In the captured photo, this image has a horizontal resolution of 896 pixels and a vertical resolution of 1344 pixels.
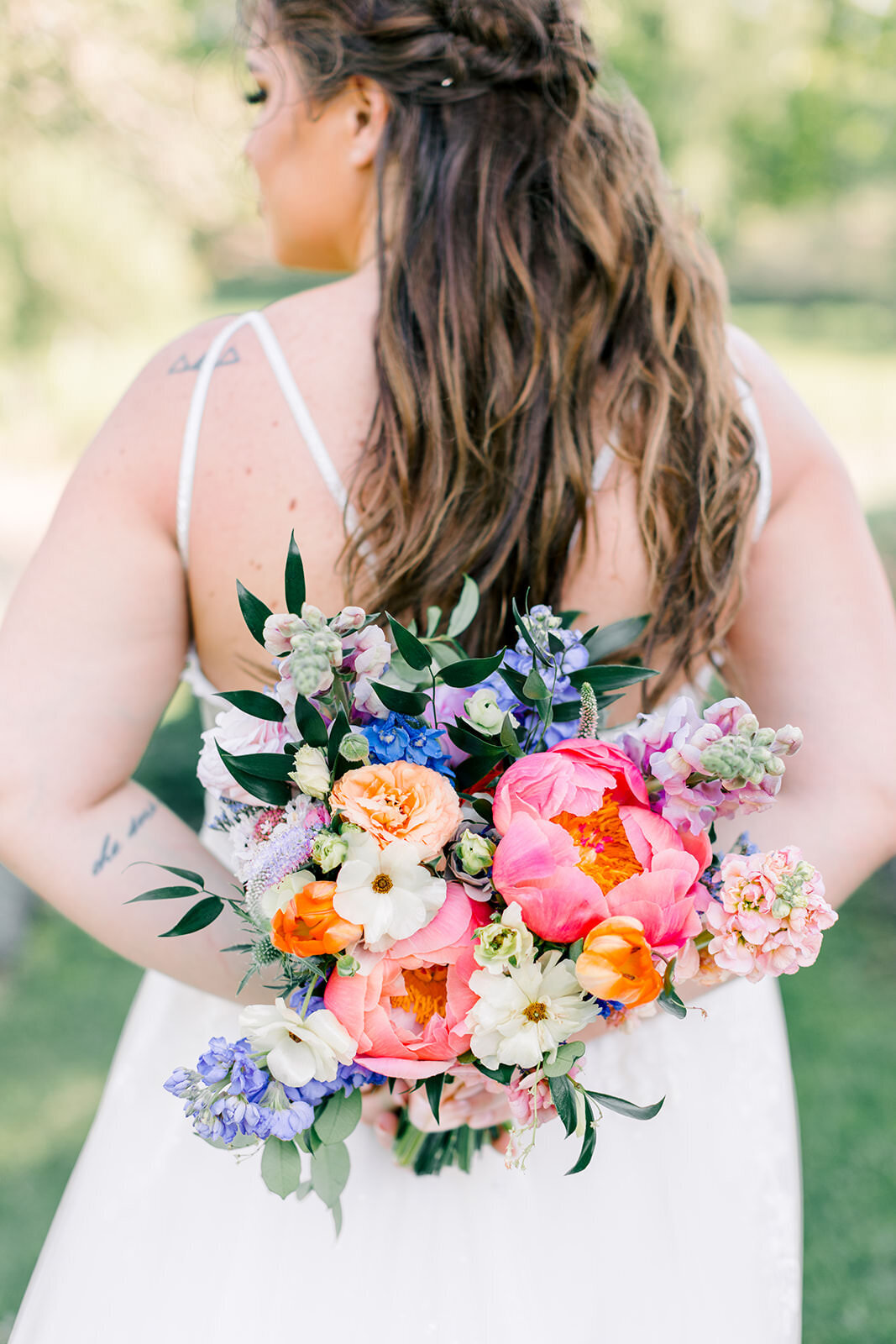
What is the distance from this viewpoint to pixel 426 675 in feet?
3.05

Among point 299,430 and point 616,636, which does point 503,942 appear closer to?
point 616,636

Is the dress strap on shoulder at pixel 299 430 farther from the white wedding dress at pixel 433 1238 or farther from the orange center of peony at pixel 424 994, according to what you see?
the orange center of peony at pixel 424 994

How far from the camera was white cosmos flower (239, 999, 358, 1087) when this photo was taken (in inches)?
33.1

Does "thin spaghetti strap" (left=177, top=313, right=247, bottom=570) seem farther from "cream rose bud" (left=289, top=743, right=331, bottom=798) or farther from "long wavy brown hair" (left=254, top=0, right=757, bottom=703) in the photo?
"cream rose bud" (left=289, top=743, right=331, bottom=798)

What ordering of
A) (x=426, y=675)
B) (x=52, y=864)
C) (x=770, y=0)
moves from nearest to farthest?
(x=426, y=675) < (x=52, y=864) < (x=770, y=0)

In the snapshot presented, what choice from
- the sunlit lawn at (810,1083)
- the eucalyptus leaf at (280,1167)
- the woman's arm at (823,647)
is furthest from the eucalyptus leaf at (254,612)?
the sunlit lawn at (810,1083)

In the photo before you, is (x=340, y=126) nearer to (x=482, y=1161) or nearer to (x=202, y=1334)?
(x=482, y=1161)

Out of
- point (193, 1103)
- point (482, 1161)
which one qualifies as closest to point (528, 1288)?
point (482, 1161)

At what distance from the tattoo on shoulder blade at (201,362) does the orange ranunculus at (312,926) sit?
2.24 ft

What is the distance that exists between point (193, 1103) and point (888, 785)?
0.91 m

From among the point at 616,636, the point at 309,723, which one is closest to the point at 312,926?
the point at 309,723

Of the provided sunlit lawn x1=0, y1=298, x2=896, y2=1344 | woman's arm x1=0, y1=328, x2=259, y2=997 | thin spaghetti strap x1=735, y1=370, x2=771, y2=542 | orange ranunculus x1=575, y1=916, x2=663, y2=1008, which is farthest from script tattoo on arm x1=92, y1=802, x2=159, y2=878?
sunlit lawn x1=0, y1=298, x2=896, y2=1344

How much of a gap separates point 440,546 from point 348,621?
0.38 metres

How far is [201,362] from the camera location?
1235 millimetres
